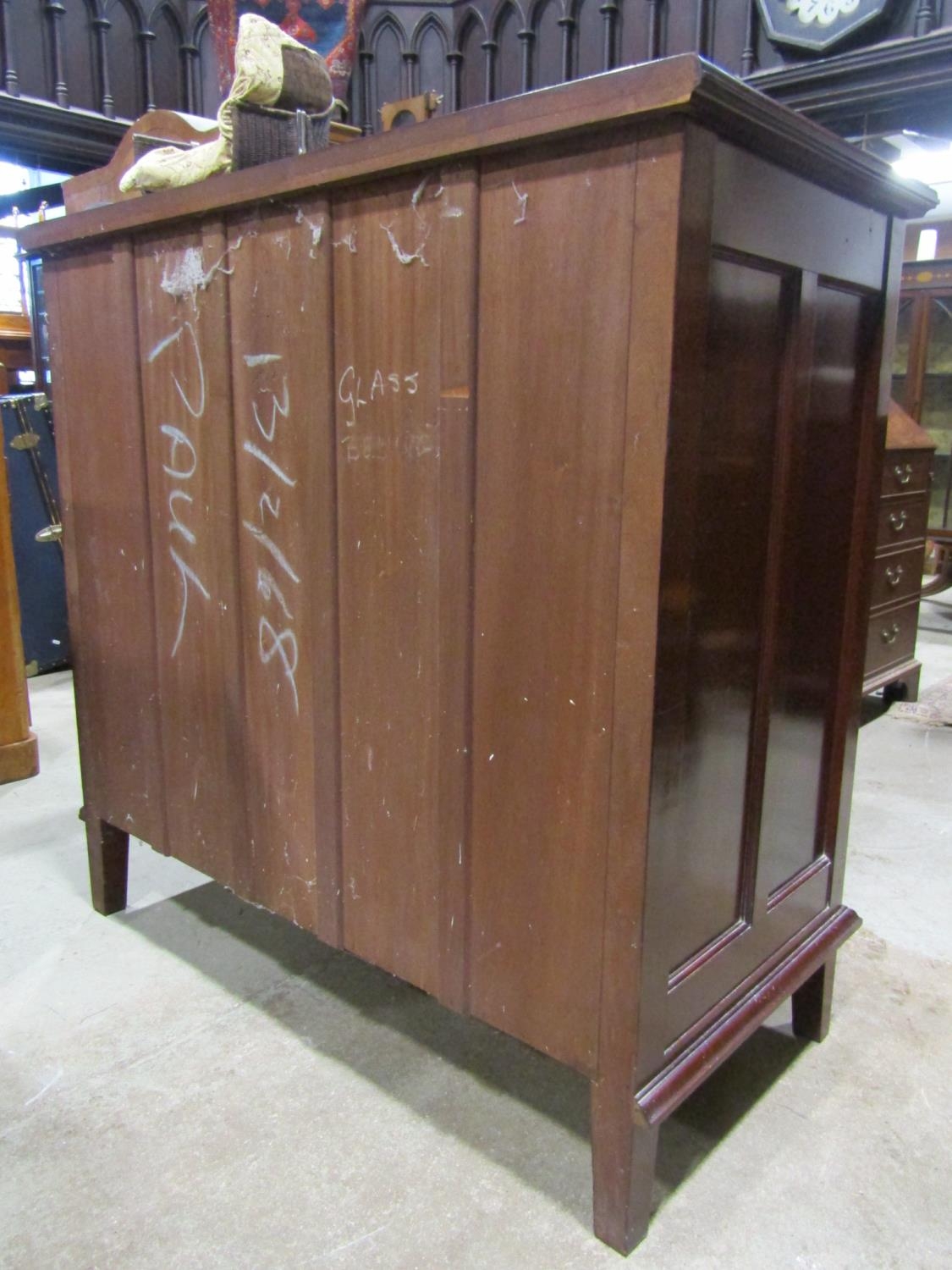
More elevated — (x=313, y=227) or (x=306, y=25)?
(x=306, y=25)

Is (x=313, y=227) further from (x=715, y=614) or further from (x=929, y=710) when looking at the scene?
(x=929, y=710)

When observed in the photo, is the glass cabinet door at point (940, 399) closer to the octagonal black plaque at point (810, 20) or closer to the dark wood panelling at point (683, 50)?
the dark wood panelling at point (683, 50)

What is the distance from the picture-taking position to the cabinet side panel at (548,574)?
3.36 ft

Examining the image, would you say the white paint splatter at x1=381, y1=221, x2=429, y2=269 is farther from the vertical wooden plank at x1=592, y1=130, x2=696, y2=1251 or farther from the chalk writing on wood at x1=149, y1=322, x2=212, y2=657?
the chalk writing on wood at x1=149, y1=322, x2=212, y2=657

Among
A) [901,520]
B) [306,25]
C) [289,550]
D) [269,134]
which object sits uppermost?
[306,25]

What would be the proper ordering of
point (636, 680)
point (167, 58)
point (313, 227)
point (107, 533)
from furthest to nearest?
point (167, 58)
point (107, 533)
point (313, 227)
point (636, 680)

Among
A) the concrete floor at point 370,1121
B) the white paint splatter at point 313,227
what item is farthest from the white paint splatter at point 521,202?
the concrete floor at point 370,1121

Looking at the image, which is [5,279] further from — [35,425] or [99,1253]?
[99,1253]

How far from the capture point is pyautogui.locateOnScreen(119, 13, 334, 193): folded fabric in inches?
56.2

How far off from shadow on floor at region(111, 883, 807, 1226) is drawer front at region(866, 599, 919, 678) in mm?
2093

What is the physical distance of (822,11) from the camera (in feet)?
11.0

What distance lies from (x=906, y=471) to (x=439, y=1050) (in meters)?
2.76

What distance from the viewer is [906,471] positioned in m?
3.45

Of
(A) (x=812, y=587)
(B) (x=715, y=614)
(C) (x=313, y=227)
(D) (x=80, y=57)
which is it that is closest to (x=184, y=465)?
(C) (x=313, y=227)
